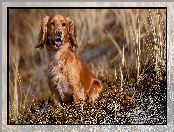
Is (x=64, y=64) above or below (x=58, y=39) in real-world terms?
below

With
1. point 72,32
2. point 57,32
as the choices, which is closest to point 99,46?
point 72,32

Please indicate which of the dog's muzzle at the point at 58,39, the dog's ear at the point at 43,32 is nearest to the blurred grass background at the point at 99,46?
the dog's ear at the point at 43,32

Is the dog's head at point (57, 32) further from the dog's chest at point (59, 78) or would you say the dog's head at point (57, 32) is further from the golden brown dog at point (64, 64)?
the dog's chest at point (59, 78)

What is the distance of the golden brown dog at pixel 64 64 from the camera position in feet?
33.6

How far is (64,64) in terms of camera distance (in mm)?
10289

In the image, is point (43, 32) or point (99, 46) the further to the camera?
point (99, 46)

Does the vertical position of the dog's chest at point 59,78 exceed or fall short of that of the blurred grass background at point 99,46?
it falls short

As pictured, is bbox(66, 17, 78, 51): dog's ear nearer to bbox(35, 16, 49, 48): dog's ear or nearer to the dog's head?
the dog's head

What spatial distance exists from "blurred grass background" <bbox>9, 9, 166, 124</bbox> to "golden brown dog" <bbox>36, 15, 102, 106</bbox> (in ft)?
0.22

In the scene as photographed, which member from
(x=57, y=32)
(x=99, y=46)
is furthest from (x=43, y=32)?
(x=99, y=46)

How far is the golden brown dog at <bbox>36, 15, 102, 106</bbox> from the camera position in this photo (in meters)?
10.2

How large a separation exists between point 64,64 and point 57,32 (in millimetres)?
236

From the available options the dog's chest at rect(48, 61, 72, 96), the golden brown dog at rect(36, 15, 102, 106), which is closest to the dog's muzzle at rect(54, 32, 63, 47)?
the golden brown dog at rect(36, 15, 102, 106)

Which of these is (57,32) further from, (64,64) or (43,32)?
(64,64)
